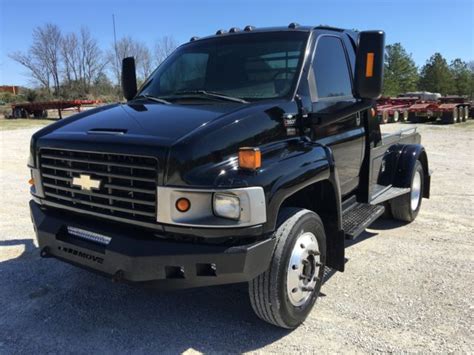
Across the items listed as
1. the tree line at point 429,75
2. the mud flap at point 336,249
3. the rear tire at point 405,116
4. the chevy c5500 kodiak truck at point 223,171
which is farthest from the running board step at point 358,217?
the tree line at point 429,75

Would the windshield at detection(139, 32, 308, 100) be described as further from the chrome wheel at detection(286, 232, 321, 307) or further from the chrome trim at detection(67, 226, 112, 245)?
the chrome trim at detection(67, 226, 112, 245)

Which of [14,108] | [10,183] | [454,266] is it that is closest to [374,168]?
[454,266]

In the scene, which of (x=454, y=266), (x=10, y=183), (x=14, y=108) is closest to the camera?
(x=454, y=266)

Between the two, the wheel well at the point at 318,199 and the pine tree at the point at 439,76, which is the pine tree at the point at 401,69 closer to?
the pine tree at the point at 439,76

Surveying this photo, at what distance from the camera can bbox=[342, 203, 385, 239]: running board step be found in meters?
4.10

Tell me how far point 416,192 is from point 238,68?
3.48m

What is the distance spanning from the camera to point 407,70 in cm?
5719

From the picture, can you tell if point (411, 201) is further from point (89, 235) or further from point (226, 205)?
point (89, 235)

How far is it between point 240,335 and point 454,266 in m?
2.49

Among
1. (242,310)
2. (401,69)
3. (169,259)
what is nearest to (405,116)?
(242,310)

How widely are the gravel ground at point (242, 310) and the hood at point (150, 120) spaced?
4.79ft

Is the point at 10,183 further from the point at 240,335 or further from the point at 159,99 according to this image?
the point at 240,335

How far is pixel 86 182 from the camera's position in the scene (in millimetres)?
3174

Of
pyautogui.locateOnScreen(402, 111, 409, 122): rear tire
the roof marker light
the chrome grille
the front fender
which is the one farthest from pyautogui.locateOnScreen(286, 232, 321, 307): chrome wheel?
pyautogui.locateOnScreen(402, 111, 409, 122): rear tire
